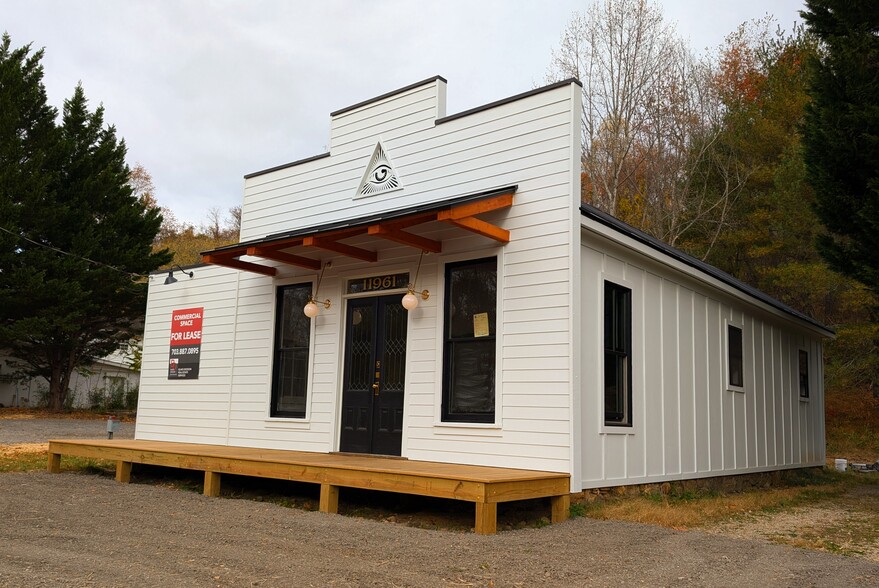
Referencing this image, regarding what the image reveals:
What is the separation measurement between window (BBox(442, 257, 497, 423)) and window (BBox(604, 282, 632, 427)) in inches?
48.0

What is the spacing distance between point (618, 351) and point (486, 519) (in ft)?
9.47

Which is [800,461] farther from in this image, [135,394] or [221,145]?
[221,145]

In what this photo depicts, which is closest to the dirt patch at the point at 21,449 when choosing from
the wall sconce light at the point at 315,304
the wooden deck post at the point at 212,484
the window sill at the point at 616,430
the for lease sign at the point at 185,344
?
the for lease sign at the point at 185,344

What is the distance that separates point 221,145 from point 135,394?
11833mm

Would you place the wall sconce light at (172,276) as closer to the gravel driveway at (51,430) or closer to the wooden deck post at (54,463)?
the wooden deck post at (54,463)

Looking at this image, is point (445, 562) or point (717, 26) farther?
point (717, 26)

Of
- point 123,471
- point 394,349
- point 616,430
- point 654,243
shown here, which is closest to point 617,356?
point 616,430

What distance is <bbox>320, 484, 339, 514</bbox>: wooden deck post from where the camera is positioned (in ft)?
23.3

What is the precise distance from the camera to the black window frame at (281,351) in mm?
9719

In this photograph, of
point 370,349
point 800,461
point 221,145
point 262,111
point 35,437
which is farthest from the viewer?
point 221,145

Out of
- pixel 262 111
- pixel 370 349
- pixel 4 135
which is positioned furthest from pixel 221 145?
pixel 370 349

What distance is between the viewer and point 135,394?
2831 centimetres

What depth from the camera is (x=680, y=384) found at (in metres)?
9.30

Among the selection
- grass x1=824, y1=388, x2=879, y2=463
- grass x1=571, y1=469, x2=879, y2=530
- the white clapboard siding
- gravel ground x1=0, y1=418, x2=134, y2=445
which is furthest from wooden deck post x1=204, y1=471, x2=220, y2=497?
grass x1=824, y1=388, x2=879, y2=463
